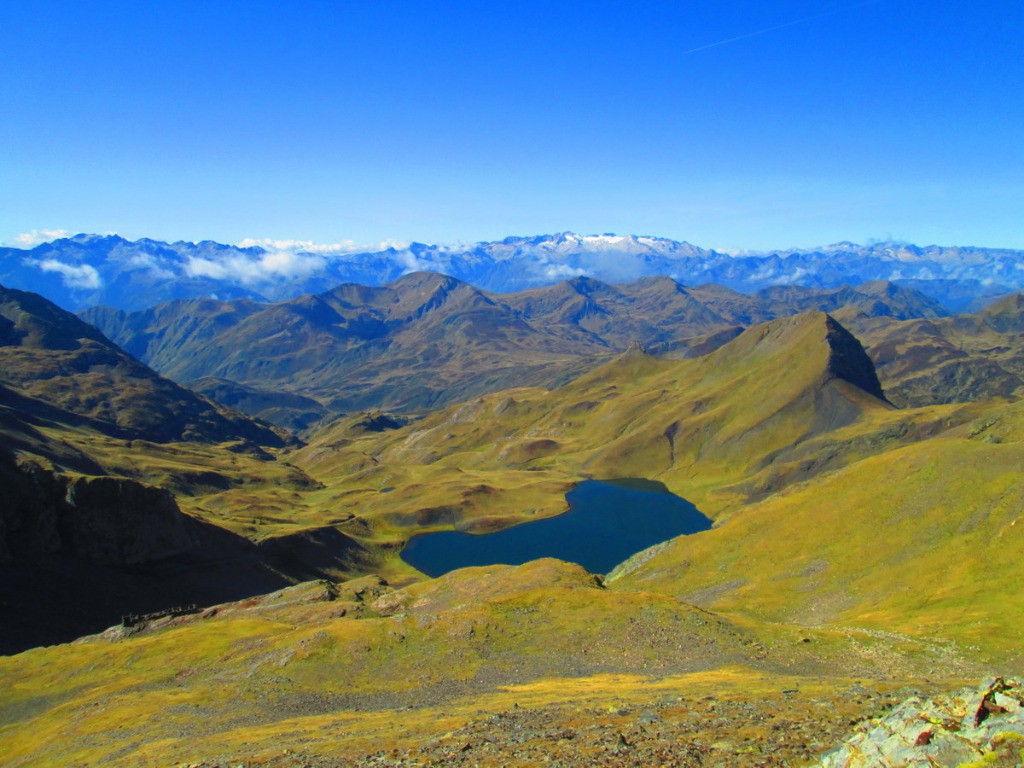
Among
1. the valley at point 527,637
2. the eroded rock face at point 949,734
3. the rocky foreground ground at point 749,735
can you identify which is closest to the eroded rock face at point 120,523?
the valley at point 527,637

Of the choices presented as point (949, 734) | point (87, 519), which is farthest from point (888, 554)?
point (87, 519)

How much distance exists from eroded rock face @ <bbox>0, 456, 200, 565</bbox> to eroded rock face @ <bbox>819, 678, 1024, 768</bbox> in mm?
132107

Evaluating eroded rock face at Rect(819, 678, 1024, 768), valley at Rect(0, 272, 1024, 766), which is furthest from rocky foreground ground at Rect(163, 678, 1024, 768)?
valley at Rect(0, 272, 1024, 766)

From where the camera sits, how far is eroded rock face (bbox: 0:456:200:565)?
119625 mm

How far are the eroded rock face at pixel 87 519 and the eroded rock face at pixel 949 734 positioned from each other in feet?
433

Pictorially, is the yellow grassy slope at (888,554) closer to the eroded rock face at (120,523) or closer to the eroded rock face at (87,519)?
the eroded rock face at (120,523)

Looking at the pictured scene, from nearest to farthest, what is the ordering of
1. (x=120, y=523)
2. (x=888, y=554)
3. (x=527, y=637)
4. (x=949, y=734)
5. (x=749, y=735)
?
1. (x=949, y=734)
2. (x=749, y=735)
3. (x=527, y=637)
4. (x=888, y=554)
5. (x=120, y=523)

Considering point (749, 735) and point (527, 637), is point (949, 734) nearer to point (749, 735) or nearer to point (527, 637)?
point (749, 735)

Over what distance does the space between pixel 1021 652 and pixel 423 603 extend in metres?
68.8

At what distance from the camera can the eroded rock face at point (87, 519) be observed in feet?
392

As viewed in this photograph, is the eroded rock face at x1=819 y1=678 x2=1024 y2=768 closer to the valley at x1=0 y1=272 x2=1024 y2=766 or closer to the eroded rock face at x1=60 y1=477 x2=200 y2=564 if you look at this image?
the valley at x1=0 y1=272 x2=1024 y2=766

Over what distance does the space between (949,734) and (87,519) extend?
143m

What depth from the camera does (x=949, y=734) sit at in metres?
23.4

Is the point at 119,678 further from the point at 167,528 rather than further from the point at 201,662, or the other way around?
the point at 167,528
